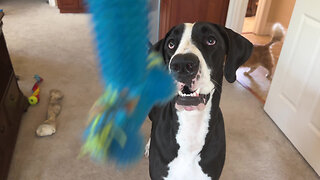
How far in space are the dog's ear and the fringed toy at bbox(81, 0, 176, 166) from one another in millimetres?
332

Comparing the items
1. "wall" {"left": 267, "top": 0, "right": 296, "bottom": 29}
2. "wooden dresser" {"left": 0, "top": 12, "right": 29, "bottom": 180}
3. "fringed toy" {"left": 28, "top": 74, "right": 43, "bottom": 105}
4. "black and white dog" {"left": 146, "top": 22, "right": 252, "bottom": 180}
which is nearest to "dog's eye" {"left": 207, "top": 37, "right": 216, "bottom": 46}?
"black and white dog" {"left": 146, "top": 22, "right": 252, "bottom": 180}

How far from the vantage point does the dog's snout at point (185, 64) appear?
942 millimetres

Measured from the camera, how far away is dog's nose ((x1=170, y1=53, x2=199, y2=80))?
37.1 inches

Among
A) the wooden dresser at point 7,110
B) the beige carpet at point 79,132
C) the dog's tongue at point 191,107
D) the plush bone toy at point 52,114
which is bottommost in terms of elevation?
the beige carpet at point 79,132

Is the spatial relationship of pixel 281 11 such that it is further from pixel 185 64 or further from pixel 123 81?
pixel 123 81

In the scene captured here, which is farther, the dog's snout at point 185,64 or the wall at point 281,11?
the wall at point 281,11

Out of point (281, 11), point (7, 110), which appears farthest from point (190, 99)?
point (281, 11)

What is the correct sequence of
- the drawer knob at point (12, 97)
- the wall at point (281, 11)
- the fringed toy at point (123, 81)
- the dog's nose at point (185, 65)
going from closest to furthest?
the fringed toy at point (123, 81), the dog's nose at point (185, 65), the drawer knob at point (12, 97), the wall at point (281, 11)

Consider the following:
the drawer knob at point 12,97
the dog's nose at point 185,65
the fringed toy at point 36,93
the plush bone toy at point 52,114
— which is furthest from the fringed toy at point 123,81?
the fringed toy at point 36,93

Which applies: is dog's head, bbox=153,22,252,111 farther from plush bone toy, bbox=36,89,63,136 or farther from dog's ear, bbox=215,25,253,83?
plush bone toy, bbox=36,89,63,136

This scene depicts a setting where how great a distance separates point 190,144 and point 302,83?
3.67ft

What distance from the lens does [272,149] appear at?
199 centimetres

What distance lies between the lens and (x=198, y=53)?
1000mm

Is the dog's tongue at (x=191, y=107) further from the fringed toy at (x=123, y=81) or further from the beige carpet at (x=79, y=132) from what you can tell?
the beige carpet at (x=79, y=132)
